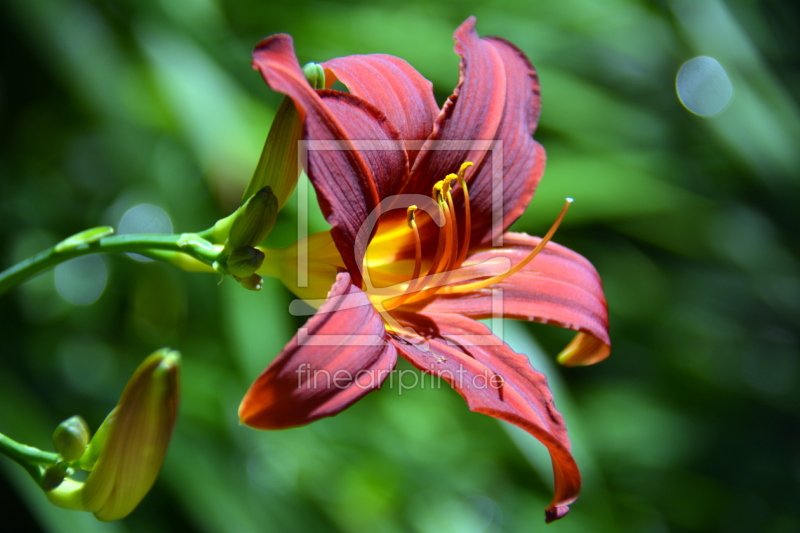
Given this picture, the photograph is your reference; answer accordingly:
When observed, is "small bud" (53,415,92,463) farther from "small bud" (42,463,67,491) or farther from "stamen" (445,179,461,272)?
"stamen" (445,179,461,272)

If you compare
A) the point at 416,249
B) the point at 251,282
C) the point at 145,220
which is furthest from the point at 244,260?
the point at 145,220

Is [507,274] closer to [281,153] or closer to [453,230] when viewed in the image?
[453,230]

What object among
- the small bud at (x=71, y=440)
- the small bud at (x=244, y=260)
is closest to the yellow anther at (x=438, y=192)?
the small bud at (x=244, y=260)

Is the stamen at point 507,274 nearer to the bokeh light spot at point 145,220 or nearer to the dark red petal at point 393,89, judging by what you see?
the dark red petal at point 393,89

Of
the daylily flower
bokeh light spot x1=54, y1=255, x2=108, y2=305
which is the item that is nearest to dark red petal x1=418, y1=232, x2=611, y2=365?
the daylily flower

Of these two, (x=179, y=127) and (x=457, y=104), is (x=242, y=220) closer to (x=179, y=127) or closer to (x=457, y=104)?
(x=457, y=104)

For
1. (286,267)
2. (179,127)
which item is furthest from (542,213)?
(286,267)
